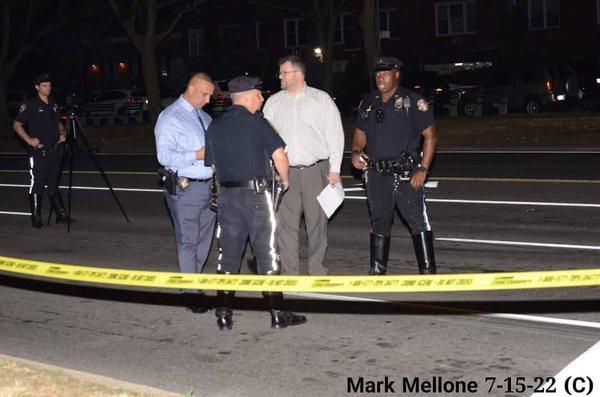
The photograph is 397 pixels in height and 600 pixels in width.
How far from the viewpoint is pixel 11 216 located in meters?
15.8

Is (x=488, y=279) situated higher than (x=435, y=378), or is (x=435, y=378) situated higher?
(x=488, y=279)

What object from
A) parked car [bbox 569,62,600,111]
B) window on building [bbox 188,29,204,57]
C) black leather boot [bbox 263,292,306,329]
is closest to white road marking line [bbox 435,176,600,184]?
black leather boot [bbox 263,292,306,329]

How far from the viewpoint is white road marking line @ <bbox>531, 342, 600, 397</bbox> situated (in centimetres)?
598

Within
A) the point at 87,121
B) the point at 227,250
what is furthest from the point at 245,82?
the point at 87,121

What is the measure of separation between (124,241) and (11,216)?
3.69 m

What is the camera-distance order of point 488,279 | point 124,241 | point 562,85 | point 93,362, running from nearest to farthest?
1. point 488,279
2. point 93,362
3. point 124,241
4. point 562,85

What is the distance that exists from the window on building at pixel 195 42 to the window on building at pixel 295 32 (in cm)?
768

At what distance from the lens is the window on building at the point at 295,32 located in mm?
60031

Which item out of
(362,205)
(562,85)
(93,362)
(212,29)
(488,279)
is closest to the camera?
(488,279)

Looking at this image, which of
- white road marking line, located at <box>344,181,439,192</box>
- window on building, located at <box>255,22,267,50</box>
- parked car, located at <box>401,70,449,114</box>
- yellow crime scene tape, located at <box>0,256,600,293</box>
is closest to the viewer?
yellow crime scene tape, located at <box>0,256,600,293</box>

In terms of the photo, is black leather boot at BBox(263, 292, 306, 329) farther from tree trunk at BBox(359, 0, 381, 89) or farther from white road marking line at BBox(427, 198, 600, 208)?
tree trunk at BBox(359, 0, 381, 89)

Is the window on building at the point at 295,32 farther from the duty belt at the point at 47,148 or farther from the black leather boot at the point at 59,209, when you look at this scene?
the duty belt at the point at 47,148

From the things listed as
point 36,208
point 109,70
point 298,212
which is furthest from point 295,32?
point 298,212

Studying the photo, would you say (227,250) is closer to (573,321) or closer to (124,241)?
(573,321)
